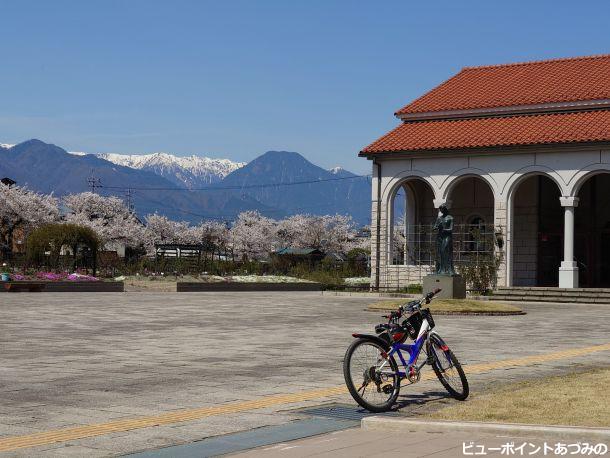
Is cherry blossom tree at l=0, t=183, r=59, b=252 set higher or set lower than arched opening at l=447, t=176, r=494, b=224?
higher

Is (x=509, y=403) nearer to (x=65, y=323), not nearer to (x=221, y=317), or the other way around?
(x=65, y=323)

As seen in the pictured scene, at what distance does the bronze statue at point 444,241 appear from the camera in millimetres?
28344

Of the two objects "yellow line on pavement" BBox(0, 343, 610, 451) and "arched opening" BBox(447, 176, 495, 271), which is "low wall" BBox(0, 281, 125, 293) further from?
"yellow line on pavement" BBox(0, 343, 610, 451)

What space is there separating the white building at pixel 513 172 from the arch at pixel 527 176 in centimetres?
4

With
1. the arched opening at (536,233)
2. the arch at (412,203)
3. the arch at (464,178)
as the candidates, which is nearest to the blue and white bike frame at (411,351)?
the arch at (464,178)

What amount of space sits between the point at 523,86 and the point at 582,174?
771 centimetres

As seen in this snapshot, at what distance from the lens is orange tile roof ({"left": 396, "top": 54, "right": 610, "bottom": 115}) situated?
140ft

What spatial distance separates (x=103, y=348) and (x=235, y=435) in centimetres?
793

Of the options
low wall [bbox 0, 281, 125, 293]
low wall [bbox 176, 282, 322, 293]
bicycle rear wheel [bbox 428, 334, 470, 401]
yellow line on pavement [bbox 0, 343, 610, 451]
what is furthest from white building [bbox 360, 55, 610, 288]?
bicycle rear wheel [bbox 428, 334, 470, 401]

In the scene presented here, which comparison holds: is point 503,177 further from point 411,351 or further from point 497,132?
point 411,351

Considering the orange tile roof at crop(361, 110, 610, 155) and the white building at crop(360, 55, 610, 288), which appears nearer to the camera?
the orange tile roof at crop(361, 110, 610, 155)

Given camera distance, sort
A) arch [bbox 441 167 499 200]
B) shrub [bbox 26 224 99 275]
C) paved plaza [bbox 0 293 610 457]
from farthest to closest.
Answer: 1. shrub [bbox 26 224 99 275]
2. arch [bbox 441 167 499 200]
3. paved plaza [bbox 0 293 610 457]

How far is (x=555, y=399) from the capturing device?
32.7 ft

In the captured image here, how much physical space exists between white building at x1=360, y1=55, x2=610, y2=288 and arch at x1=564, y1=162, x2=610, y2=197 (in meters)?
0.04
